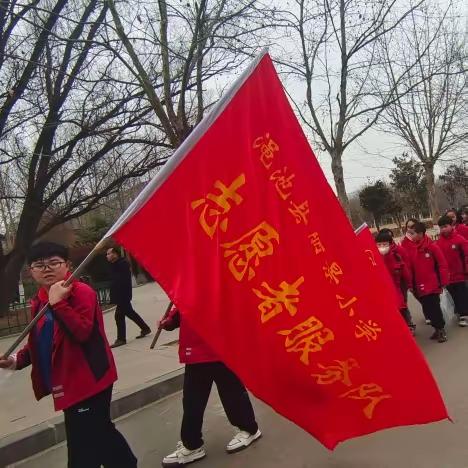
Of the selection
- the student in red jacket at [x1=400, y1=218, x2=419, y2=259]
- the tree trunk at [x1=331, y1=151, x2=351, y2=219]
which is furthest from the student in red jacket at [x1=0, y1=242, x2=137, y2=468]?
the tree trunk at [x1=331, y1=151, x2=351, y2=219]

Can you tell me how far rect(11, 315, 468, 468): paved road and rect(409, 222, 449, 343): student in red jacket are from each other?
1.45 meters

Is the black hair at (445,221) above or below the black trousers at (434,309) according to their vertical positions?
above

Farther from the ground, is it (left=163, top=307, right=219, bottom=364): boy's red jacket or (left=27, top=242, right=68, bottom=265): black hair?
(left=27, top=242, right=68, bottom=265): black hair

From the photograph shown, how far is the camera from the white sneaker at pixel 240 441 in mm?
3586

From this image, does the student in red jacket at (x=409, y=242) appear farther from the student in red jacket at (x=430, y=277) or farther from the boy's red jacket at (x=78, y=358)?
the boy's red jacket at (x=78, y=358)

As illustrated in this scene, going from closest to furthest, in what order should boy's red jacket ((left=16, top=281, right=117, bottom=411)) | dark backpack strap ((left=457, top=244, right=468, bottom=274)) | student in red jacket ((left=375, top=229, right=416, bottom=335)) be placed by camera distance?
1. boy's red jacket ((left=16, top=281, right=117, bottom=411))
2. student in red jacket ((left=375, top=229, right=416, bottom=335))
3. dark backpack strap ((left=457, top=244, right=468, bottom=274))

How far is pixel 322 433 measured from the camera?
2.69 metres

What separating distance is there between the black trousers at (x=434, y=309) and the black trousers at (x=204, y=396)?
3517 millimetres

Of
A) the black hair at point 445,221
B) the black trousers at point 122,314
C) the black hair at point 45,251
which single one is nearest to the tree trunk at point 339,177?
the black hair at point 445,221

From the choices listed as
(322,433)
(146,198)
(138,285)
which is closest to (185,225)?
(146,198)

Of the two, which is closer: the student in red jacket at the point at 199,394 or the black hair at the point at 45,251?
the black hair at the point at 45,251

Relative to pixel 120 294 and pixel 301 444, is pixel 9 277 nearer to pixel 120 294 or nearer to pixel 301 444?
pixel 120 294

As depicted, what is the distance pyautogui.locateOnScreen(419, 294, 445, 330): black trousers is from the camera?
6.25m

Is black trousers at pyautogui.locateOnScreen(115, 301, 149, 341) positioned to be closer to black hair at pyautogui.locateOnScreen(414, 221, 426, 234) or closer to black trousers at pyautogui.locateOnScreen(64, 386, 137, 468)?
black hair at pyautogui.locateOnScreen(414, 221, 426, 234)
